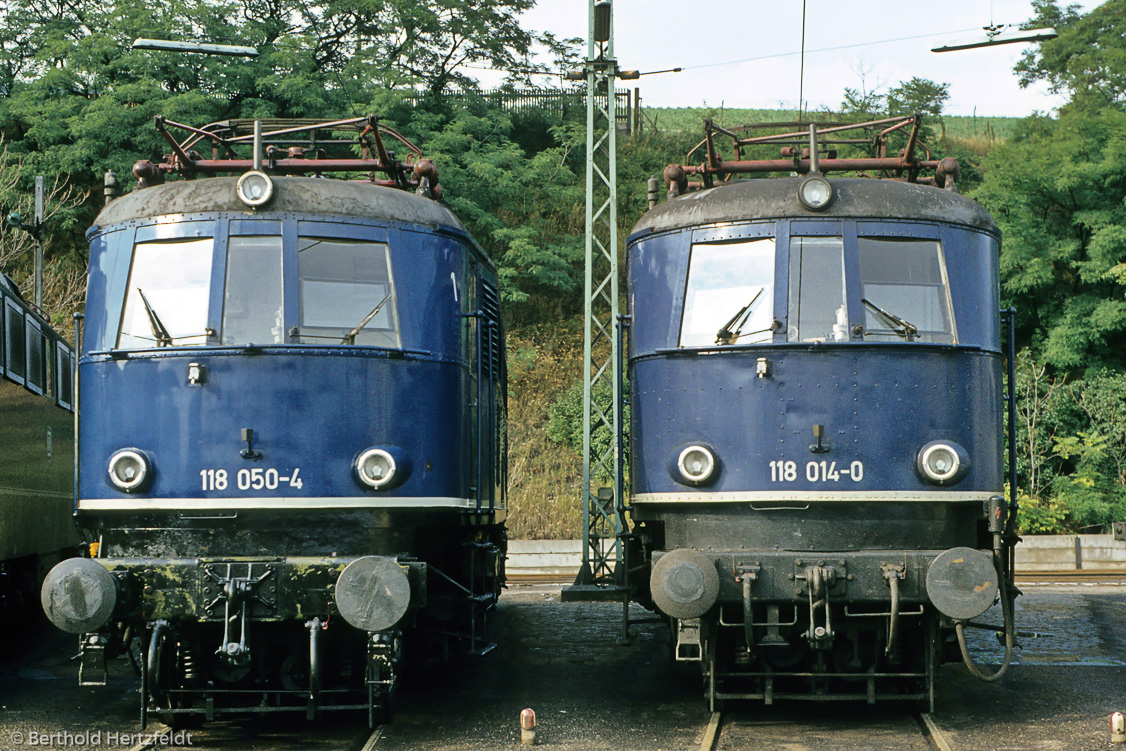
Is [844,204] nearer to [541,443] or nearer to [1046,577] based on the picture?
[1046,577]

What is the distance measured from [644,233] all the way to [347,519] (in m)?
2.90

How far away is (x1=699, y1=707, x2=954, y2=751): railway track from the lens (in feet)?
23.8

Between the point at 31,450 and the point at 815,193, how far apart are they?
842cm

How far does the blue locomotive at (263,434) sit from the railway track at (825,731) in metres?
2.11

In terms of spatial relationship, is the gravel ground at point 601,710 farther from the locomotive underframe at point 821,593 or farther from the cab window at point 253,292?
the cab window at point 253,292

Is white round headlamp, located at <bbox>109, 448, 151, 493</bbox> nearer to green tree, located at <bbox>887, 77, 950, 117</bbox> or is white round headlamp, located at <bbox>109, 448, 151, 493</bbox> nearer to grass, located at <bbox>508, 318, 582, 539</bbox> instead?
grass, located at <bbox>508, 318, 582, 539</bbox>

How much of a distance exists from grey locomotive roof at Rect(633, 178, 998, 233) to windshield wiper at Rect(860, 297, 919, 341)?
587 millimetres

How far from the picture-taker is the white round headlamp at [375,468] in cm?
742

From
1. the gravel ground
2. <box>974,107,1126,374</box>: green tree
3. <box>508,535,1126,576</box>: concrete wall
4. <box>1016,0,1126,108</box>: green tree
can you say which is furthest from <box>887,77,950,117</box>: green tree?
the gravel ground

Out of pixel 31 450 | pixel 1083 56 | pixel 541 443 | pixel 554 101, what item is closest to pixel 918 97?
pixel 1083 56

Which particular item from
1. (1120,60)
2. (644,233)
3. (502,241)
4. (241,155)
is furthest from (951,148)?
(644,233)

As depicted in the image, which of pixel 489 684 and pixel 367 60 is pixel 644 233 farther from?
pixel 367 60

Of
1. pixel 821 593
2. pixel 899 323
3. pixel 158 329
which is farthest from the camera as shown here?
pixel 899 323

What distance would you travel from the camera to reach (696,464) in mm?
7812
